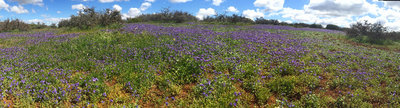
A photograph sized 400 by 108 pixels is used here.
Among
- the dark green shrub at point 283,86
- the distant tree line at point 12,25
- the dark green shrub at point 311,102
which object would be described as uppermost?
the distant tree line at point 12,25

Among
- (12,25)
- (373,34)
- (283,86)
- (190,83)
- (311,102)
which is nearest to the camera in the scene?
(311,102)

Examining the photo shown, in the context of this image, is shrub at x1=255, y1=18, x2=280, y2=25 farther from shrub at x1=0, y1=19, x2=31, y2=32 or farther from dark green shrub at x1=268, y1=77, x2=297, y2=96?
shrub at x1=0, y1=19, x2=31, y2=32

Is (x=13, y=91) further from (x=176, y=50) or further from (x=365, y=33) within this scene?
(x=365, y=33)

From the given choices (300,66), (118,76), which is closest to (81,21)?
(118,76)

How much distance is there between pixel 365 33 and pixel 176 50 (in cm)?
1899

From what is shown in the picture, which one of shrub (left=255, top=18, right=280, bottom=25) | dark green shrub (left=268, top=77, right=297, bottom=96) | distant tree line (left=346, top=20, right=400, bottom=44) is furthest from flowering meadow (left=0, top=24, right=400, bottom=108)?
shrub (left=255, top=18, right=280, bottom=25)

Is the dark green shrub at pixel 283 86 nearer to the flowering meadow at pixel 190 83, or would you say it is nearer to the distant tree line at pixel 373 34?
the flowering meadow at pixel 190 83

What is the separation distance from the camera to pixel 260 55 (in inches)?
316

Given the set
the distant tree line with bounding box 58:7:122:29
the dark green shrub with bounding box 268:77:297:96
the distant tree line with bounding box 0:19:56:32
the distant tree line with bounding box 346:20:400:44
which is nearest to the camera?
the dark green shrub with bounding box 268:77:297:96

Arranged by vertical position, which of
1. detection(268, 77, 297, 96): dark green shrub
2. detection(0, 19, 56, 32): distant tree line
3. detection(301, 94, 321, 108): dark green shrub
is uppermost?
detection(0, 19, 56, 32): distant tree line

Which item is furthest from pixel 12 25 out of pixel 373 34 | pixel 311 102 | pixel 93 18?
pixel 373 34

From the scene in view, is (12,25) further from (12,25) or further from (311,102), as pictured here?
(311,102)

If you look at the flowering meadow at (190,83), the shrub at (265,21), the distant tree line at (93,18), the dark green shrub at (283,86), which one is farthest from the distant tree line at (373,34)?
the distant tree line at (93,18)

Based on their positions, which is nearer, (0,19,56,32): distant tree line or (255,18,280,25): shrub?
(0,19,56,32): distant tree line
